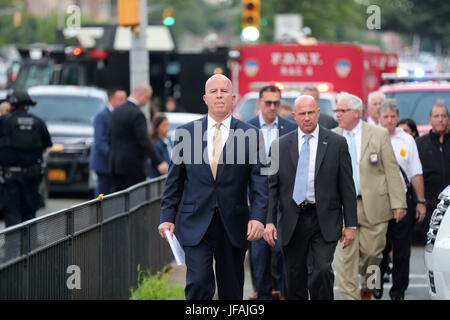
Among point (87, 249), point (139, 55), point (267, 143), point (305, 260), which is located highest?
point (139, 55)

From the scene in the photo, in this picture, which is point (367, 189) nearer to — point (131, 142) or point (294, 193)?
→ point (294, 193)

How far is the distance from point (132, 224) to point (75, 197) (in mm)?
10520

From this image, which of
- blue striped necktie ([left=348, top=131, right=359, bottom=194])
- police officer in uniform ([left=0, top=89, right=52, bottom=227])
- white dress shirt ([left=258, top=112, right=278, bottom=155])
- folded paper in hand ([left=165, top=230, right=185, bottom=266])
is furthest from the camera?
police officer in uniform ([left=0, top=89, right=52, bottom=227])

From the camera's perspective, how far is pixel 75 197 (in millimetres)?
21172

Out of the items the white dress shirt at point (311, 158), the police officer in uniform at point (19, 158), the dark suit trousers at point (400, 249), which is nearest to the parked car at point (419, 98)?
the dark suit trousers at point (400, 249)

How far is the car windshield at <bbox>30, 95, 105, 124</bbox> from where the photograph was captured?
2147 cm

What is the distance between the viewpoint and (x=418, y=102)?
16.1m

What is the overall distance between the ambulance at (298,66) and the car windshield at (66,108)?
3.88 metres

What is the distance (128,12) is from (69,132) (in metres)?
5.80

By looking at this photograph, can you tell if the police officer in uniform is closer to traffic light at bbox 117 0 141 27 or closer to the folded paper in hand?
traffic light at bbox 117 0 141 27

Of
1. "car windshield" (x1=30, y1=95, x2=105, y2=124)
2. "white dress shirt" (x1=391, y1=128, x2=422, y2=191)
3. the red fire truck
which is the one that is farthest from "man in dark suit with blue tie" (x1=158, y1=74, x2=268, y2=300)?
the red fire truck

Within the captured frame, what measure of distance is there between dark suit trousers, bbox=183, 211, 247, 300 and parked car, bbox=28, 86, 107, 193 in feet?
37.3

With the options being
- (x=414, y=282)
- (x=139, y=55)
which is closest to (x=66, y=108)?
(x=139, y=55)
